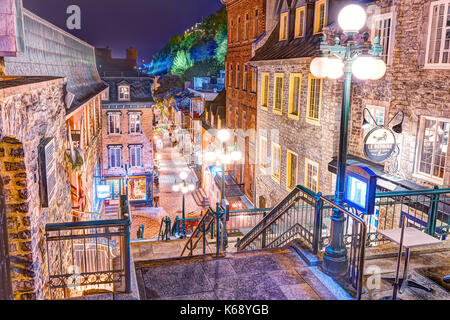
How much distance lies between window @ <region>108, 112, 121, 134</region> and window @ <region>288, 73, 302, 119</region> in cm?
1822

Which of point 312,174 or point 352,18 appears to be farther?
point 312,174

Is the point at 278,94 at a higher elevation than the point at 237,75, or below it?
below

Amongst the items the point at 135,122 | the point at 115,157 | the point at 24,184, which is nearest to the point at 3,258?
the point at 24,184

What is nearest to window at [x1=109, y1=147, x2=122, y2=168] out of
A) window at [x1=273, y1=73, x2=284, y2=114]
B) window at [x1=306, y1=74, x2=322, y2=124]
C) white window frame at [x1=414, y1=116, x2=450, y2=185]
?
window at [x1=273, y1=73, x2=284, y2=114]

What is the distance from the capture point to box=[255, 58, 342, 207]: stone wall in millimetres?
14906

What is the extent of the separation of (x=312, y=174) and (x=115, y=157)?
68.6 feet

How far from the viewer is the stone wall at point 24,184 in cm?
492

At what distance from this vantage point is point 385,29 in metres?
12.8

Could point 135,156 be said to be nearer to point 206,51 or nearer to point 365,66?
point 365,66

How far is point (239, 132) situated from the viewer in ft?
92.4

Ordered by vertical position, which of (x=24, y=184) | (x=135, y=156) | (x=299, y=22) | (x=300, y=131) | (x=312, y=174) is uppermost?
(x=299, y=22)

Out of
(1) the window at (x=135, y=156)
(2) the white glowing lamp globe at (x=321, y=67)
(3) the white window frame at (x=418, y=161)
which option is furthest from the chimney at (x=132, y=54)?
(2) the white glowing lamp globe at (x=321, y=67)
